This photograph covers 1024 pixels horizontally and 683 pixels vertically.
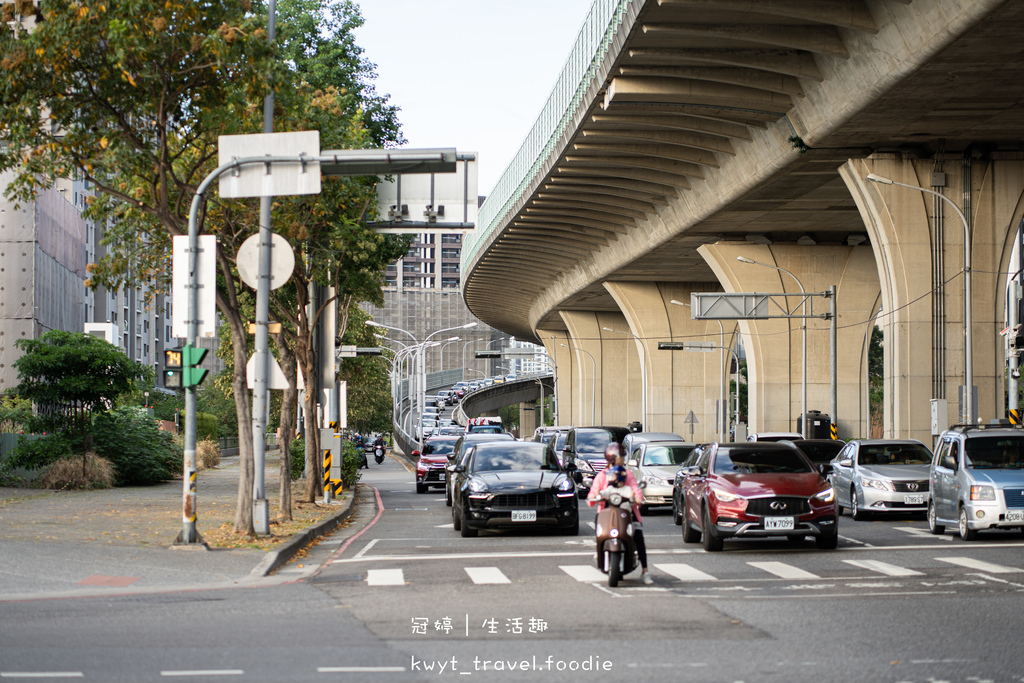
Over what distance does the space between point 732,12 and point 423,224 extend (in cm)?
1096

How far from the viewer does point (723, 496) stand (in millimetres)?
16312

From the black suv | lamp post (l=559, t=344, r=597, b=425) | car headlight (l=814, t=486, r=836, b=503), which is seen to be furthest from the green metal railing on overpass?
lamp post (l=559, t=344, r=597, b=425)

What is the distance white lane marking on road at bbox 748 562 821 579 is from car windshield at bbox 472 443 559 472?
6.70 metres

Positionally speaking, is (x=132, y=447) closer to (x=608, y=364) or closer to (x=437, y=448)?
(x=437, y=448)

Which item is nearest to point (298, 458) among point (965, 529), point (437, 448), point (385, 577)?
point (437, 448)

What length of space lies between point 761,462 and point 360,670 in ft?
34.1

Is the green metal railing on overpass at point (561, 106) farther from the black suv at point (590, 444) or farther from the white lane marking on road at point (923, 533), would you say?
the white lane marking on road at point (923, 533)

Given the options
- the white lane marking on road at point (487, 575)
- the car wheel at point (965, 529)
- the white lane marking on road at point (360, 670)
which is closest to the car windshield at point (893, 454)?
the car wheel at point (965, 529)

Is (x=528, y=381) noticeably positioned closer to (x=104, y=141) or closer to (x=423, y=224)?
(x=423, y=224)

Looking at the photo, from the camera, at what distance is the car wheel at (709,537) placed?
16.5m

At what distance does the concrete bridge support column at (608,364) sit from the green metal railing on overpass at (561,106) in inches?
964

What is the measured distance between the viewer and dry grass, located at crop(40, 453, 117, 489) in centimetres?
3084

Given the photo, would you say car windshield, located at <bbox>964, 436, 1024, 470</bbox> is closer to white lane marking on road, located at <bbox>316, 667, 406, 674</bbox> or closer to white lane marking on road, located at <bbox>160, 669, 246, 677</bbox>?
white lane marking on road, located at <bbox>316, 667, 406, 674</bbox>

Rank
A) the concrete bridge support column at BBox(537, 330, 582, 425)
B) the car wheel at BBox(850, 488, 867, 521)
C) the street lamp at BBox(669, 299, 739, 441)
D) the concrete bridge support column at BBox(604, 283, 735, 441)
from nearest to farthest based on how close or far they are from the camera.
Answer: the car wheel at BBox(850, 488, 867, 521)
the street lamp at BBox(669, 299, 739, 441)
the concrete bridge support column at BBox(604, 283, 735, 441)
the concrete bridge support column at BBox(537, 330, 582, 425)
